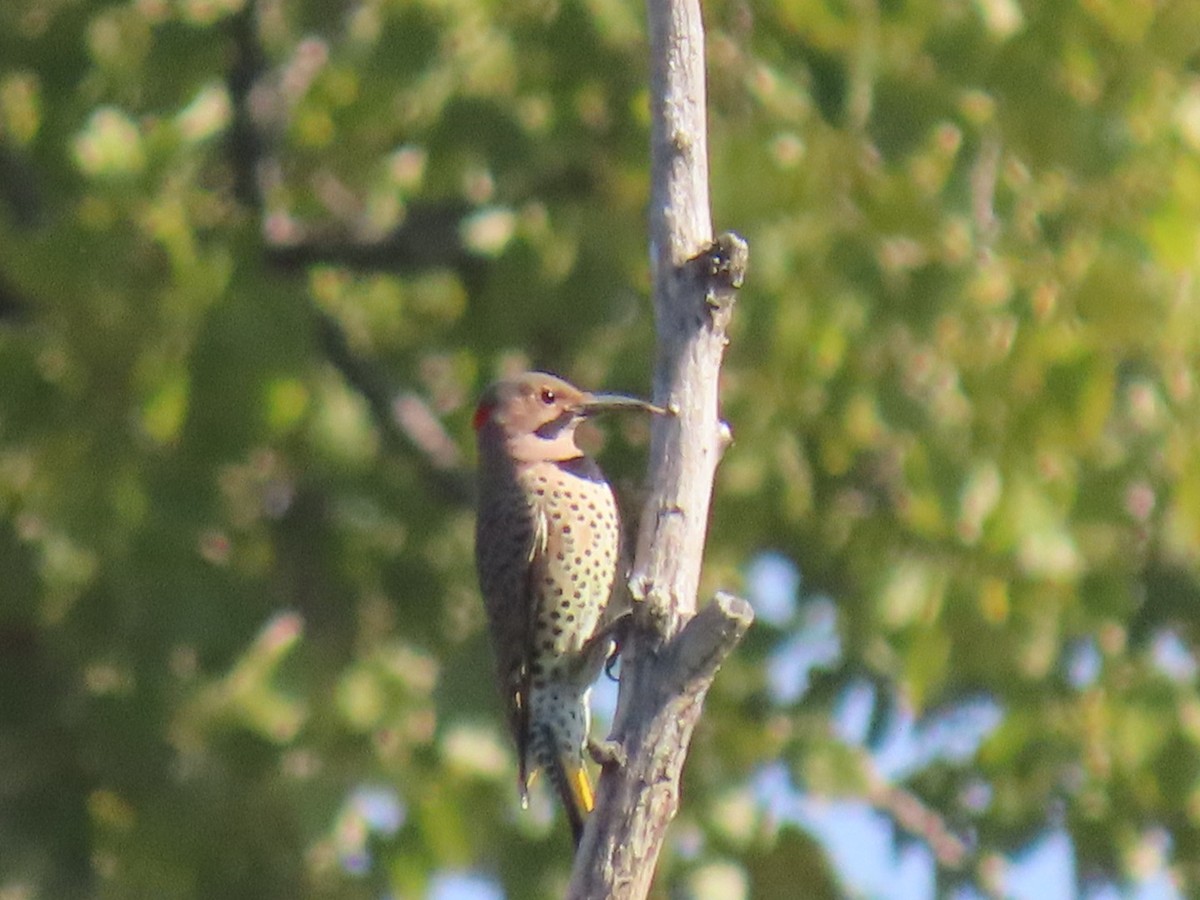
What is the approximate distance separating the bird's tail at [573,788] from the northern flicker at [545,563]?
12 mm

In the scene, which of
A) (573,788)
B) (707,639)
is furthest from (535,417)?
(707,639)

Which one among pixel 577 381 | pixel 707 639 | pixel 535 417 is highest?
pixel 577 381

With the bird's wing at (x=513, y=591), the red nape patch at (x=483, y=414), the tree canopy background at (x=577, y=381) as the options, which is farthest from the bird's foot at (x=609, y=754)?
the red nape patch at (x=483, y=414)

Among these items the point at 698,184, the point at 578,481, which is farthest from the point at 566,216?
the point at 698,184

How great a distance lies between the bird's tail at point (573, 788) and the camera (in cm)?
495

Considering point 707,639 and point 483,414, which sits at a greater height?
point 483,414

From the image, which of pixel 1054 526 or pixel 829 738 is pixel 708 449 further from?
pixel 829 738

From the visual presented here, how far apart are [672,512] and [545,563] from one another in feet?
6.08

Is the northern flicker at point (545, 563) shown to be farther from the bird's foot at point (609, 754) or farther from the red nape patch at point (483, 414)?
the bird's foot at point (609, 754)

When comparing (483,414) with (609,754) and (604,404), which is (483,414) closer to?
(604,404)

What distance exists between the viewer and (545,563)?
17.5 feet

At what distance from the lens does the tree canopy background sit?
5.78 metres

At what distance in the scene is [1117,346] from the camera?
229 inches

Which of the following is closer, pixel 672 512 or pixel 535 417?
pixel 672 512
